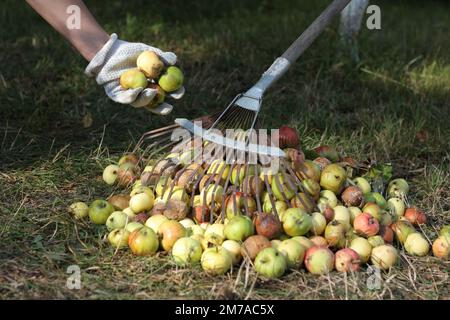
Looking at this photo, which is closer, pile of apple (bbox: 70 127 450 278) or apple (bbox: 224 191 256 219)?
pile of apple (bbox: 70 127 450 278)

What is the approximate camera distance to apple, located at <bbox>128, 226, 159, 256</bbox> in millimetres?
2596

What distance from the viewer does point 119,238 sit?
266 cm

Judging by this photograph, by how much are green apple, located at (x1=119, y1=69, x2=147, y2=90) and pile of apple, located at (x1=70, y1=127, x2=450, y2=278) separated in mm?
330

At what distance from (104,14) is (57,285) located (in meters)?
3.89

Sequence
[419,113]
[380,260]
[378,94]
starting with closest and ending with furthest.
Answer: [380,260] < [419,113] < [378,94]

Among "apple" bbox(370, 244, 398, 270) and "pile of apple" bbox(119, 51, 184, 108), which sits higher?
"pile of apple" bbox(119, 51, 184, 108)

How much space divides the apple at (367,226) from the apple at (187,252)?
0.61 m

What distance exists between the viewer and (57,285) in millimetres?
2416

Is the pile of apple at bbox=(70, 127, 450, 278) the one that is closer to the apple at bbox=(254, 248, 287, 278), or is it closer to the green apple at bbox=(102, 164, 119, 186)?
the apple at bbox=(254, 248, 287, 278)

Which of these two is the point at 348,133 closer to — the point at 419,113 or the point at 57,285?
the point at 419,113

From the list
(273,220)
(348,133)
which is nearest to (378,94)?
(348,133)

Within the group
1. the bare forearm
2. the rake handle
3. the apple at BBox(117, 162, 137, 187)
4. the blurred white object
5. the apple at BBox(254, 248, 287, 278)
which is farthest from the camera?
the blurred white object

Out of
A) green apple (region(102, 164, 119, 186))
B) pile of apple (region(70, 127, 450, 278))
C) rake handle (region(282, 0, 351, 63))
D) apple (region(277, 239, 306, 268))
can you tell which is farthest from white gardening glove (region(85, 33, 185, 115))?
apple (region(277, 239, 306, 268))

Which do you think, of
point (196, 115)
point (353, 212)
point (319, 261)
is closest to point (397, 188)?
point (353, 212)
